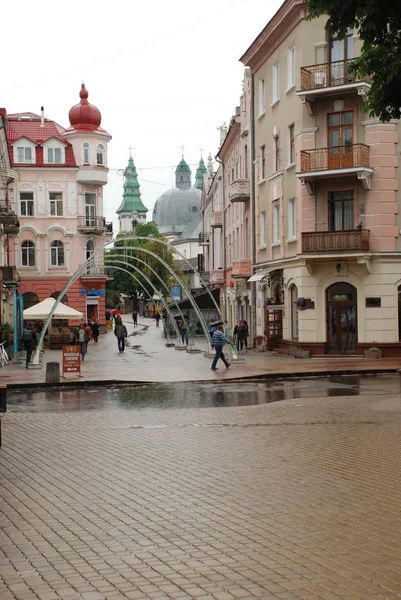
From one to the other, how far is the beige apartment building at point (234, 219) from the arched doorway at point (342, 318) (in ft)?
37.1

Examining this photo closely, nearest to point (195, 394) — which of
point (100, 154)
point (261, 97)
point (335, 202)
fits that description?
point (335, 202)

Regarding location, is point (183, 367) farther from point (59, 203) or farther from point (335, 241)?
point (59, 203)

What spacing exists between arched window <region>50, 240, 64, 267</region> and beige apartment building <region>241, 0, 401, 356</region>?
31085 mm

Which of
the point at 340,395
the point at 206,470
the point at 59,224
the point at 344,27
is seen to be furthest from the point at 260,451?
the point at 59,224

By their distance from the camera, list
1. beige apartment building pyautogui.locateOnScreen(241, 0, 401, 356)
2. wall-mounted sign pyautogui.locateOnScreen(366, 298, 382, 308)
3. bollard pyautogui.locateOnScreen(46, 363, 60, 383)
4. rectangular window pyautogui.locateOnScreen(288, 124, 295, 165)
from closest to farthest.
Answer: bollard pyautogui.locateOnScreen(46, 363, 60, 383) < beige apartment building pyautogui.locateOnScreen(241, 0, 401, 356) < wall-mounted sign pyautogui.locateOnScreen(366, 298, 382, 308) < rectangular window pyautogui.locateOnScreen(288, 124, 295, 165)

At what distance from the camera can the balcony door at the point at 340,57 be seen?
34562 millimetres

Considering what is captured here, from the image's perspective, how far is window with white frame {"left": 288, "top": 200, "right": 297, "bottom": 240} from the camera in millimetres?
37719

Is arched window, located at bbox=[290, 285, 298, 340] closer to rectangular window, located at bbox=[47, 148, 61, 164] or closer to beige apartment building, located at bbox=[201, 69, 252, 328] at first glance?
beige apartment building, located at bbox=[201, 69, 252, 328]

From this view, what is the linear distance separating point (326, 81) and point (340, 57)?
1.31 meters

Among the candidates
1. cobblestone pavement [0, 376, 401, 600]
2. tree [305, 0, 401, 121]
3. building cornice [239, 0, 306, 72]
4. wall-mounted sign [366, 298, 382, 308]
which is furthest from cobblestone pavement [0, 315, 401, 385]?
tree [305, 0, 401, 121]

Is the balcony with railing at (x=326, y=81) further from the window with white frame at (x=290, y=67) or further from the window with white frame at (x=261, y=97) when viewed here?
the window with white frame at (x=261, y=97)

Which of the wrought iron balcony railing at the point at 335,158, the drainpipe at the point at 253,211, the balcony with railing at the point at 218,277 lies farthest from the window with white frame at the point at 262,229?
the balcony with railing at the point at 218,277

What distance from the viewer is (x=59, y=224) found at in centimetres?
6612

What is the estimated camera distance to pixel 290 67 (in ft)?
124
